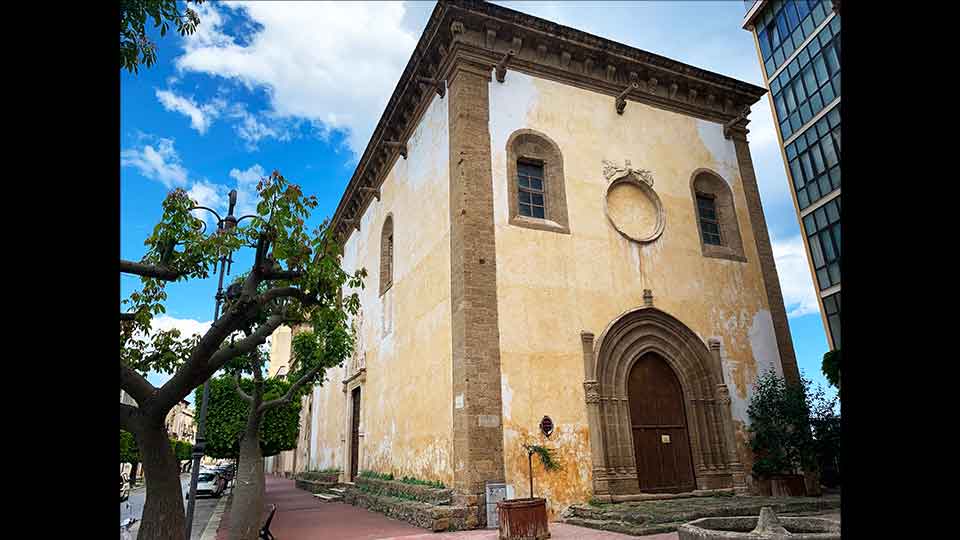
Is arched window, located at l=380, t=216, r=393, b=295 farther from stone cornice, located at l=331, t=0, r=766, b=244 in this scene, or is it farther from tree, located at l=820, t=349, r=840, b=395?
tree, located at l=820, t=349, r=840, b=395

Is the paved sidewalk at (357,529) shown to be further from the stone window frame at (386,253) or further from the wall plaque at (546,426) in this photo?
the stone window frame at (386,253)

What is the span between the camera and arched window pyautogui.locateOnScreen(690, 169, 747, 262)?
50.5ft

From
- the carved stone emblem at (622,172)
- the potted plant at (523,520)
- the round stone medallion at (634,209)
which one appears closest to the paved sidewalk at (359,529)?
the potted plant at (523,520)

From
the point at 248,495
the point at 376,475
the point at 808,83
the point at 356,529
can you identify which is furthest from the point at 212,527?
the point at 808,83

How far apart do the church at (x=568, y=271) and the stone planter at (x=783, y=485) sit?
0.41 m

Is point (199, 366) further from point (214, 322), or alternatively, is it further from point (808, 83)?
point (808, 83)

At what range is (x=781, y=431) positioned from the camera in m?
13.1

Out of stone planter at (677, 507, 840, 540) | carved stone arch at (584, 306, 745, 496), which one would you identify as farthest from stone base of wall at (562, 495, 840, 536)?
stone planter at (677, 507, 840, 540)

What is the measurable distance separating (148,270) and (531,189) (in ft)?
31.3
